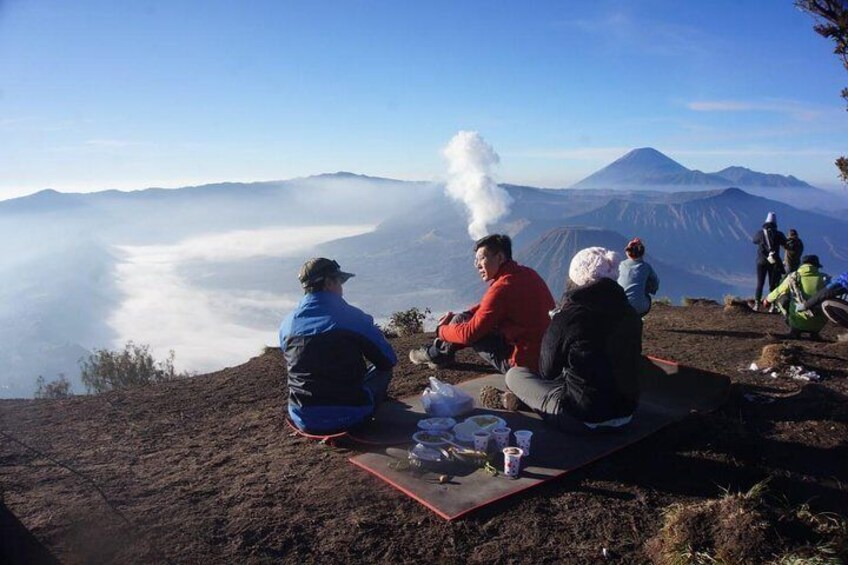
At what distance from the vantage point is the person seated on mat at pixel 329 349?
15.2 feet

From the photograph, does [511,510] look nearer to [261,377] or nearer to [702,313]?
[261,377]

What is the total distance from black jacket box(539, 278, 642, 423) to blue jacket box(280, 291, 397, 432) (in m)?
1.50

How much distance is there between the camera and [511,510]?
12.5 ft

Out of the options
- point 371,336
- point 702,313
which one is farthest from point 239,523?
point 702,313

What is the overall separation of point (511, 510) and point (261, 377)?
4903mm

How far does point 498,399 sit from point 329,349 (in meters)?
1.99

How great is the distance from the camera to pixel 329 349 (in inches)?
183

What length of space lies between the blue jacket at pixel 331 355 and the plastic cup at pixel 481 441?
3.35ft

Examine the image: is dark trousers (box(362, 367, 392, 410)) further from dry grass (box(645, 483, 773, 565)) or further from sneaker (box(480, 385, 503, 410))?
dry grass (box(645, 483, 773, 565))

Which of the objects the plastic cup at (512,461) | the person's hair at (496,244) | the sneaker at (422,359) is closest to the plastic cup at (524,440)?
the plastic cup at (512,461)

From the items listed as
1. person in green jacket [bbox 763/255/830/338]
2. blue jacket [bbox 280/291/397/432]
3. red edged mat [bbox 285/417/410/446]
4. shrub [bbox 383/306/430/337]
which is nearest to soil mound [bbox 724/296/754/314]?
person in green jacket [bbox 763/255/830/338]

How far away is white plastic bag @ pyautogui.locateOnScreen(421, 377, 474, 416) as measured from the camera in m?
5.46

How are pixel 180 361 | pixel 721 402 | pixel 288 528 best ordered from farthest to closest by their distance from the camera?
pixel 180 361, pixel 721 402, pixel 288 528

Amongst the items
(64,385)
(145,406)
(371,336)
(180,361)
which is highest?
(371,336)
